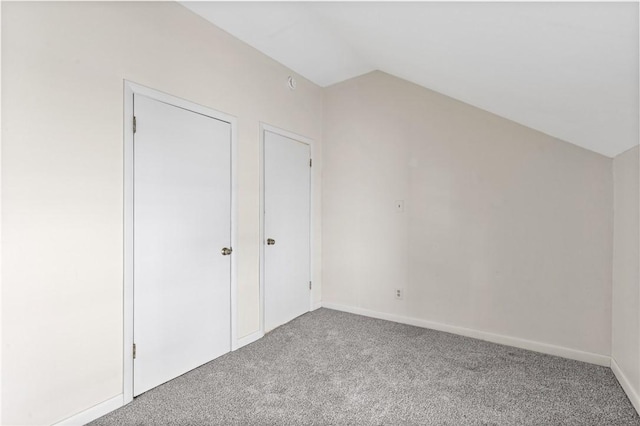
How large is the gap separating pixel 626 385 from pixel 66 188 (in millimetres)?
3681

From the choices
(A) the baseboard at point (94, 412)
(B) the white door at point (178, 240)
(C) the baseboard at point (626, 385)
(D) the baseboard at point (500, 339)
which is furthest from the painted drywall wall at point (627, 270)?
(A) the baseboard at point (94, 412)

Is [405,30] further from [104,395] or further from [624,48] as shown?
[104,395]

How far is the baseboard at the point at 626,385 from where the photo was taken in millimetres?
1929

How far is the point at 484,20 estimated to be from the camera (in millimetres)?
1578

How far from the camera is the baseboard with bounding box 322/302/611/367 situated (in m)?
2.52

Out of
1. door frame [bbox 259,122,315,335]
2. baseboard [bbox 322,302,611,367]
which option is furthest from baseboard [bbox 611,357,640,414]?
door frame [bbox 259,122,315,335]

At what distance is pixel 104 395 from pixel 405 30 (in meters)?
2.96

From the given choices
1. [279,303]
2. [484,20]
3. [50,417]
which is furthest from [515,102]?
[50,417]

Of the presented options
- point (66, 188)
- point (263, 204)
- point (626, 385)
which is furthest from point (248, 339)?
point (626, 385)

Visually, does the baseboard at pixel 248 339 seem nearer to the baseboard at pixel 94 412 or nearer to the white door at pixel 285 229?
the white door at pixel 285 229

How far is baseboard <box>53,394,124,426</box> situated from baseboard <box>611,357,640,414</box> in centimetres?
316

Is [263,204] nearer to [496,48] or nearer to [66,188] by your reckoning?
[66,188]

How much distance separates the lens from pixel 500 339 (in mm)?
2877

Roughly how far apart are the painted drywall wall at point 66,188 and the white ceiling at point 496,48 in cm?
74
